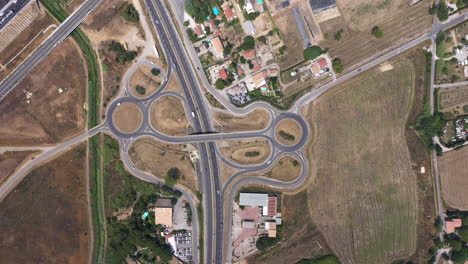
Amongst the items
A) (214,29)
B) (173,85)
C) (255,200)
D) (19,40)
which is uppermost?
(19,40)

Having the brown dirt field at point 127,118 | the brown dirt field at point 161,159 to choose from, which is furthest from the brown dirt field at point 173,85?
the brown dirt field at point 161,159

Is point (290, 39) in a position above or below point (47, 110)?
above

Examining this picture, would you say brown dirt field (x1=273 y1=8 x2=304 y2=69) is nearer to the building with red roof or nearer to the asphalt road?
the building with red roof

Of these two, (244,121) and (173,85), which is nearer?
(244,121)

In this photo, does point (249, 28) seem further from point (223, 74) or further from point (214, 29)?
point (223, 74)

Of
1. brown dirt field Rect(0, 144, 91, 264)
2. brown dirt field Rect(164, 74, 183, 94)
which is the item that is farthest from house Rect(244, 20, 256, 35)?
brown dirt field Rect(0, 144, 91, 264)

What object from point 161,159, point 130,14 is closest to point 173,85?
point 161,159
